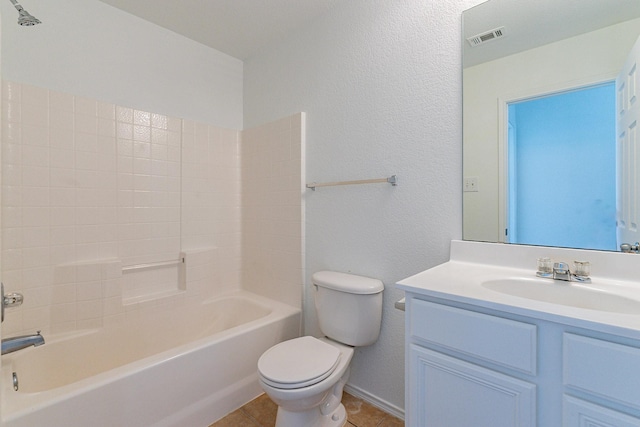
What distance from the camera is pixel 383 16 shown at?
63.0 inches

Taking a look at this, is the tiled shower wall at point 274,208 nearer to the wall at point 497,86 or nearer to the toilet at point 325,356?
the toilet at point 325,356

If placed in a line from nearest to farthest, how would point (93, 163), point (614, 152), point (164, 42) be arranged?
1. point (614, 152)
2. point (93, 163)
3. point (164, 42)

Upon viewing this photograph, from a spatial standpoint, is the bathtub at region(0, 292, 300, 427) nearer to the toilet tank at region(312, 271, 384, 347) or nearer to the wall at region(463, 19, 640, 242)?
the toilet tank at region(312, 271, 384, 347)

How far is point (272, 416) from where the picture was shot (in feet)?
5.24

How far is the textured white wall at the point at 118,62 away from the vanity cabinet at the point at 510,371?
2.10 m

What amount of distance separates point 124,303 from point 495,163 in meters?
2.25

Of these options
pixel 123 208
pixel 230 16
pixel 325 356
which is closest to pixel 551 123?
pixel 325 356

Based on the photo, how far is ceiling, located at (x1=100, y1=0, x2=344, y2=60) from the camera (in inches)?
70.1

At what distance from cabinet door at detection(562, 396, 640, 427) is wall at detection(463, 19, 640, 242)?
2.20ft

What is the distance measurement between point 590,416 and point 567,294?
42 cm

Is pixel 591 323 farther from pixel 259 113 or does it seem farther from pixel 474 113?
pixel 259 113

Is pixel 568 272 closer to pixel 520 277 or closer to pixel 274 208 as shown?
pixel 520 277

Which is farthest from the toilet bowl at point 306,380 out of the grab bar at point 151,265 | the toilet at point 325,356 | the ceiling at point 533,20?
the ceiling at point 533,20

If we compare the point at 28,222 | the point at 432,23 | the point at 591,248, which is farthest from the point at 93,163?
the point at 591,248
